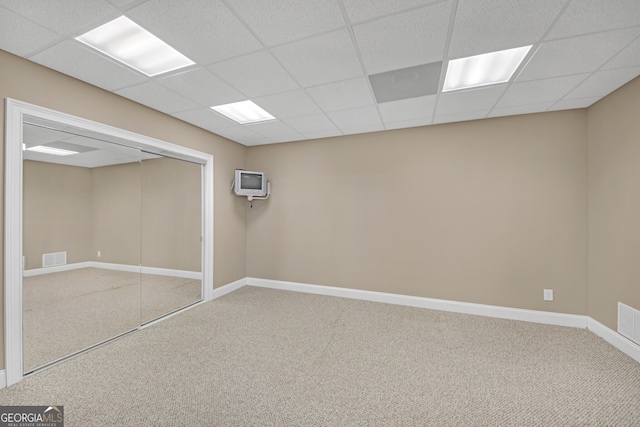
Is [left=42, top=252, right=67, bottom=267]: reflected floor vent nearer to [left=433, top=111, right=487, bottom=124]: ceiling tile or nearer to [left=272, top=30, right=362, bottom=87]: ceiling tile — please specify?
[left=272, top=30, right=362, bottom=87]: ceiling tile

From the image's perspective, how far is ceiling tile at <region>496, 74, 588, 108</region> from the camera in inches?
98.6

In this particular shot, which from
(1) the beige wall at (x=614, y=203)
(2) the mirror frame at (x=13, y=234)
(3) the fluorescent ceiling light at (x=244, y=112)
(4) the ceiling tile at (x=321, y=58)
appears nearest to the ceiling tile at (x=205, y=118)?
(3) the fluorescent ceiling light at (x=244, y=112)

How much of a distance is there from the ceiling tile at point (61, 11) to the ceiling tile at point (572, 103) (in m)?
4.32

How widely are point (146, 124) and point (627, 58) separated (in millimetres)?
4732

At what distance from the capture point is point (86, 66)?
225 cm

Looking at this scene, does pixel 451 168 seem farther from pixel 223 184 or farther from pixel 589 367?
pixel 223 184

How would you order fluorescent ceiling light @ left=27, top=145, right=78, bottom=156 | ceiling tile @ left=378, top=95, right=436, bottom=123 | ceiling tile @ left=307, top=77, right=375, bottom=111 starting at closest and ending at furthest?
fluorescent ceiling light @ left=27, top=145, right=78, bottom=156 < ceiling tile @ left=307, top=77, right=375, bottom=111 < ceiling tile @ left=378, top=95, right=436, bottom=123

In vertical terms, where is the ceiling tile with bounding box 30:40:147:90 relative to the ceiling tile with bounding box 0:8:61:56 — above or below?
above

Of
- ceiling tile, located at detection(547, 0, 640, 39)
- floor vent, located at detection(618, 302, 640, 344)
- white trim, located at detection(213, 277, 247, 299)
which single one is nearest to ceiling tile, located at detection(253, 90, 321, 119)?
ceiling tile, located at detection(547, 0, 640, 39)

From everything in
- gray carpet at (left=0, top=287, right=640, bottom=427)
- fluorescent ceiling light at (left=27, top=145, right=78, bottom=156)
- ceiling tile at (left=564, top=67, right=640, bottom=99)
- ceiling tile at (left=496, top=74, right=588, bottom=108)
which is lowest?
gray carpet at (left=0, top=287, right=640, bottom=427)

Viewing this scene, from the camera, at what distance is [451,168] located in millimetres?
3725

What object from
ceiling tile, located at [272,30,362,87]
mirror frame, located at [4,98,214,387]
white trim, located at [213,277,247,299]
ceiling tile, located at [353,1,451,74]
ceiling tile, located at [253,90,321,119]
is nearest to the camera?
ceiling tile, located at [353,1,451,74]

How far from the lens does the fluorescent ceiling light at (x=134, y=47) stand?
72.0 inches

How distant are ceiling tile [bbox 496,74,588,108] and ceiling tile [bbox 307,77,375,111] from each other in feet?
4.84
